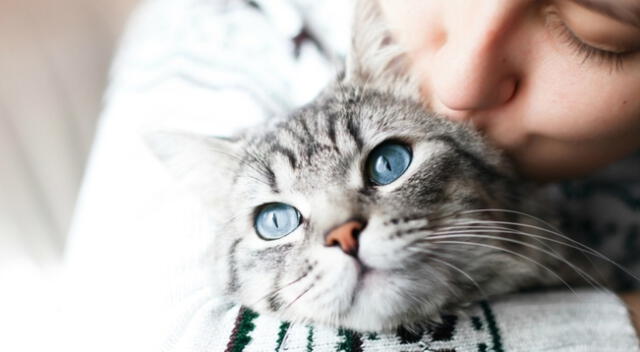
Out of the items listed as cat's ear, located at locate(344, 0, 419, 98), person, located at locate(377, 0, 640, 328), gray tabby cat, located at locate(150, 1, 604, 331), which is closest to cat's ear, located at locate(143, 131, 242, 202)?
gray tabby cat, located at locate(150, 1, 604, 331)

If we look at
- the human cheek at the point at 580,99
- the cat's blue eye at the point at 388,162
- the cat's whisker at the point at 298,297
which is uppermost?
the human cheek at the point at 580,99

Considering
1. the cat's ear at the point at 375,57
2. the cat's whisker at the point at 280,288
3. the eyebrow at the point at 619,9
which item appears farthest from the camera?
the cat's ear at the point at 375,57

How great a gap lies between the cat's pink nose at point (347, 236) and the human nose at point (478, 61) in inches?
8.2

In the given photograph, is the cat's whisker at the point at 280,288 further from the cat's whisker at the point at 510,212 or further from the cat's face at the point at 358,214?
the cat's whisker at the point at 510,212

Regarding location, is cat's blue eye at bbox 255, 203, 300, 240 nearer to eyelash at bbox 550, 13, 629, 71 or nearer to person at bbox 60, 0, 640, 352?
person at bbox 60, 0, 640, 352

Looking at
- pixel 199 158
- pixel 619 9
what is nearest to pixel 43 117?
pixel 199 158

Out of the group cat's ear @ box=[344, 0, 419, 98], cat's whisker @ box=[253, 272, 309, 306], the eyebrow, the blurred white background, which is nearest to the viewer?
the eyebrow

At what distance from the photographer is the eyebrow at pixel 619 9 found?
0.54 metres

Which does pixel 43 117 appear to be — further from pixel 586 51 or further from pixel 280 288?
pixel 586 51

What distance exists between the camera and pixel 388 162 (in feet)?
2.36

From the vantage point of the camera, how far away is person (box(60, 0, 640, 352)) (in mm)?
619

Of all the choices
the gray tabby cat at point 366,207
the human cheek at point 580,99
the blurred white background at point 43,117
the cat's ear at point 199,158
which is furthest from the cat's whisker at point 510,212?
the blurred white background at point 43,117

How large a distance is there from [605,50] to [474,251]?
285 millimetres

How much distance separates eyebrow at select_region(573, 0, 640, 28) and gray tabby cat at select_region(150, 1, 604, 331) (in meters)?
Result: 0.22
